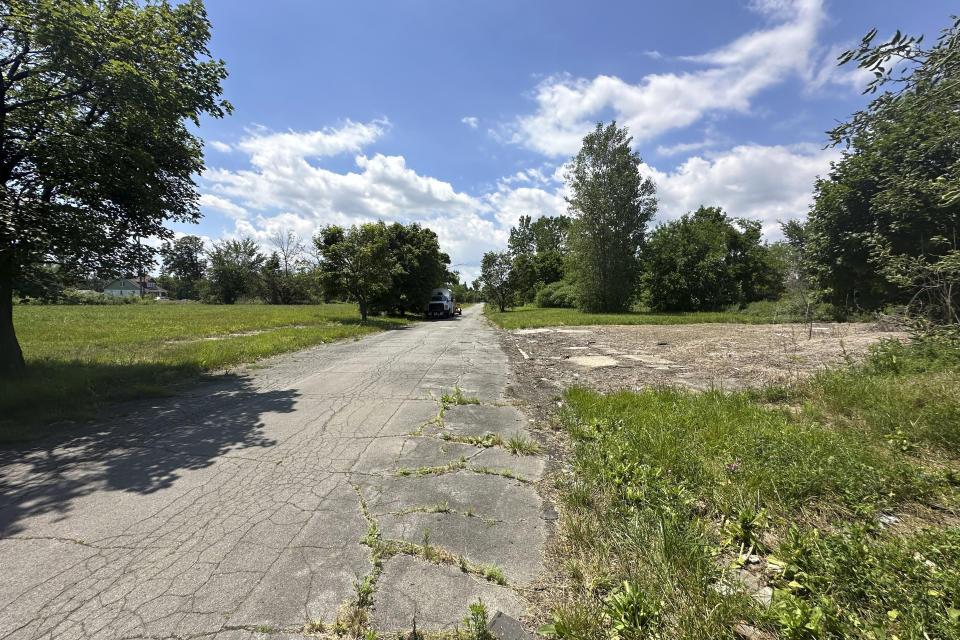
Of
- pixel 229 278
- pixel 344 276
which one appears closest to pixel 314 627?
pixel 344 276

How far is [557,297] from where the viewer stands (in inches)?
1480

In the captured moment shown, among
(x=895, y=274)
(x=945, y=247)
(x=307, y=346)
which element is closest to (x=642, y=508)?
(x=895, y=274)

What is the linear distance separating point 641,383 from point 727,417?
250 cm

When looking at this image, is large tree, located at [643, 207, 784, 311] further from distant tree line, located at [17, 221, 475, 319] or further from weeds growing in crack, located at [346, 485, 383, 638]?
weeds growing in crack, located at [346, 485, 383, 638]

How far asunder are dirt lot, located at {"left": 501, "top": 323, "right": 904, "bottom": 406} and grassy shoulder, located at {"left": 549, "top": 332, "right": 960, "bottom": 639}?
1972 millimetres

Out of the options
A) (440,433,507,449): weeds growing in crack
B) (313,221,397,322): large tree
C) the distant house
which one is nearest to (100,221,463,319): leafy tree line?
(313,221,397,322): large tree

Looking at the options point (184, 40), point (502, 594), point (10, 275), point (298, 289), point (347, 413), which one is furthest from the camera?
point (298, 289)

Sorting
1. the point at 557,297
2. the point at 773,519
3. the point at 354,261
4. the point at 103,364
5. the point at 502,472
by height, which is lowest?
the point at 502,472

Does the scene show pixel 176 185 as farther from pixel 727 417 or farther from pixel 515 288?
pixel 515 288

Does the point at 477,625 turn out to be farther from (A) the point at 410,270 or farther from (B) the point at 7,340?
(A) the point at 410,270

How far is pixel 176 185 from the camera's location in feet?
25.0

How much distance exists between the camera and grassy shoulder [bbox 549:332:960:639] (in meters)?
1.70

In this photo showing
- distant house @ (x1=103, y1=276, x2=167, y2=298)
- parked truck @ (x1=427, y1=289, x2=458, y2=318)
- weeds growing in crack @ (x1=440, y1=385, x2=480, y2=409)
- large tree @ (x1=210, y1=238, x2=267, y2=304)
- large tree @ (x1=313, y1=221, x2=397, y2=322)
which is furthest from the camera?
distant house @ (x1=103, y1=276, x2=167, y2=298)

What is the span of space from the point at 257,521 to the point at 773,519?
3.87 meters
